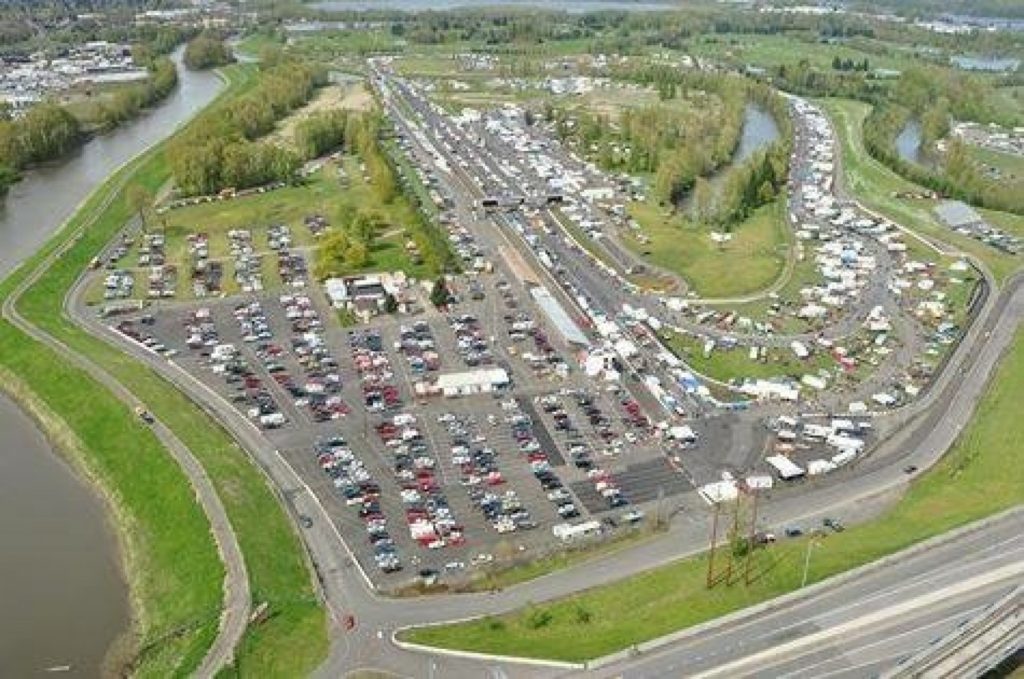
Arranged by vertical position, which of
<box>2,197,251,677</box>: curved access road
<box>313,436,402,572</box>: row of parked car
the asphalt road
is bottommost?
<box>313,436,402,572</box>: row of parked car

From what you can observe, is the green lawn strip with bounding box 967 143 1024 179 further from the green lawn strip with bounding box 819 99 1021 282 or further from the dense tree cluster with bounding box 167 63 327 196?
the dense tree cluster with bounding box 167 63 327 196

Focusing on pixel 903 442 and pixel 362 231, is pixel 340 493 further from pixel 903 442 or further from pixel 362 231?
pixel 362 231

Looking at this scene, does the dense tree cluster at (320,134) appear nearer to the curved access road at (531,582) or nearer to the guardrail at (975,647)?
the curved access road at (531,582)

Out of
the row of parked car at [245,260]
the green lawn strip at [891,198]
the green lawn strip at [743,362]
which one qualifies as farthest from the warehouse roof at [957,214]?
the row of parked car at [245,260]

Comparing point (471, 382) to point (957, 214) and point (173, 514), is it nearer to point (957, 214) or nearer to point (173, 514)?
point (173, 514)

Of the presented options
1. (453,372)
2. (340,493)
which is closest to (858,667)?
(340,493)

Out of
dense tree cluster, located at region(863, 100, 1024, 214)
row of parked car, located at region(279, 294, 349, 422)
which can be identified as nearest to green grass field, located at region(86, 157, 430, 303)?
row of parked car, located at region(279, 294, 349, 422)

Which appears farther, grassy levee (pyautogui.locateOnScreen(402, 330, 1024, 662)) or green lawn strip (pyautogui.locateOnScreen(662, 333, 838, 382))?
green lawn strip (pyautogui.locateOnScreen(662, 333, 838, 382))

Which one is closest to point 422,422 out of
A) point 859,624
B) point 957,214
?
point 859,624

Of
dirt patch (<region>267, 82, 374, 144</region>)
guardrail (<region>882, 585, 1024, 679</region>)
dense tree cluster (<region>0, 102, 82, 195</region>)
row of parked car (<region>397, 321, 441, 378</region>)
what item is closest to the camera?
guardrail (<region>882, 585, 1024, 679</region>)
